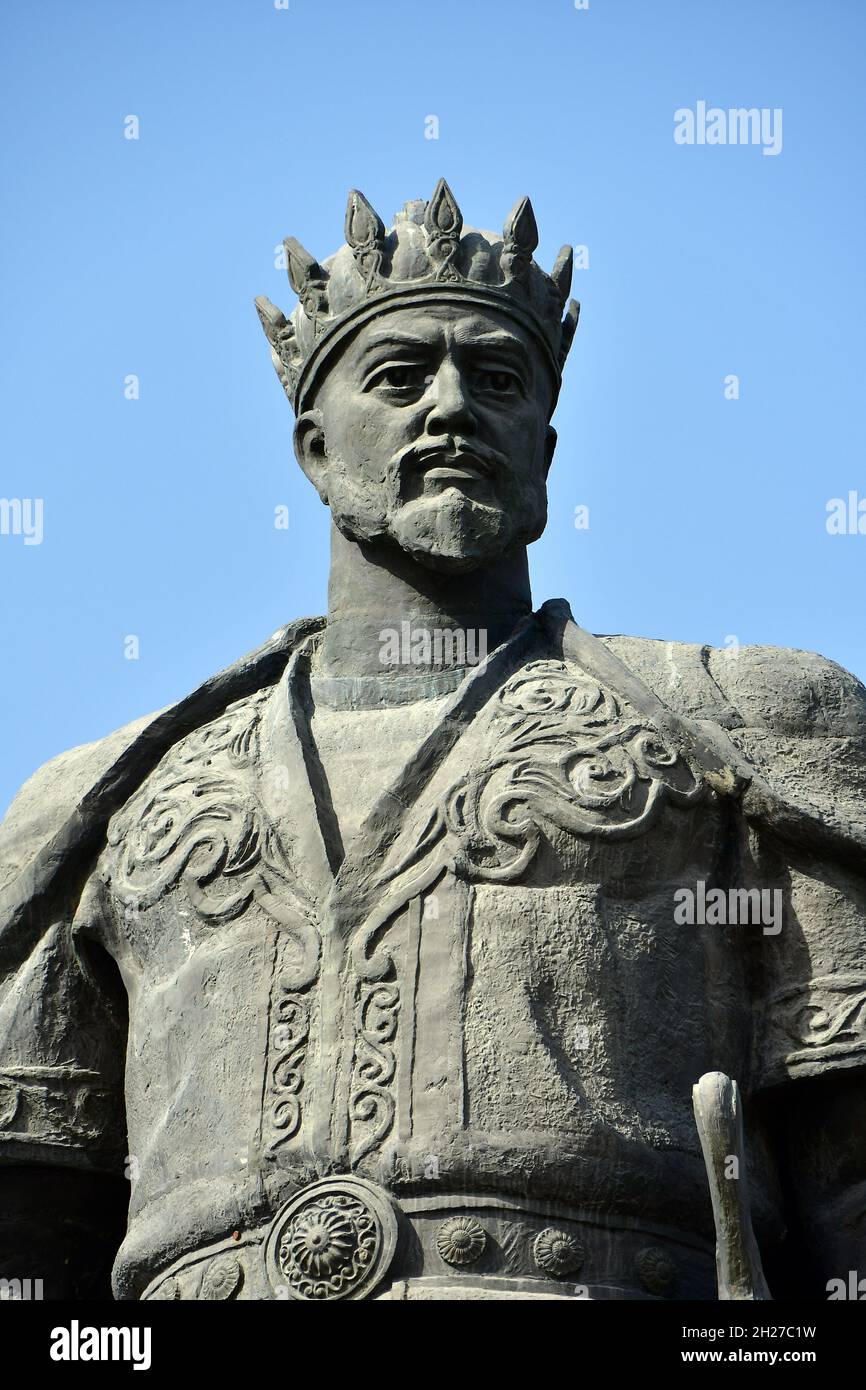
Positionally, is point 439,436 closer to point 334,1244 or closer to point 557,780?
point 557,780

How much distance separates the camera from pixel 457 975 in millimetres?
12516

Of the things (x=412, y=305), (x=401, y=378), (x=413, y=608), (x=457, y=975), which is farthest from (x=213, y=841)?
(x=412, y=305)

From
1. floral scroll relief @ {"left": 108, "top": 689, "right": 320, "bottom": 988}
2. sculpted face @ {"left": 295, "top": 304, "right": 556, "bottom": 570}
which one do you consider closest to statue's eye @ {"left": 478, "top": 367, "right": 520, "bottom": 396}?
sculpted face @ {"left": 295, "top": 304, "right": 556, "bottom": 570}

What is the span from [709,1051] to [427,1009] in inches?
46.1

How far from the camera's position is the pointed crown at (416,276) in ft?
46.4

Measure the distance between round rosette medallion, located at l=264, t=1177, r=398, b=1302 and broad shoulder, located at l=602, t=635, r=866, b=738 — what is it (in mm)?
2776

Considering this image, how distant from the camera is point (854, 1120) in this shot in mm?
12859

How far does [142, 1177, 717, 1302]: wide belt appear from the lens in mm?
11938

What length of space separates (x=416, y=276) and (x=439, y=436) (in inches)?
31.7

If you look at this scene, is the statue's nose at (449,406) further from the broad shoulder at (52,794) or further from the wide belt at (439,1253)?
the wide belt at (439,1253)

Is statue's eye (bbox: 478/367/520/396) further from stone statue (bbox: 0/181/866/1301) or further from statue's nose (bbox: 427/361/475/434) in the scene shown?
statue's nose (bbox: 427/361/475/434)
